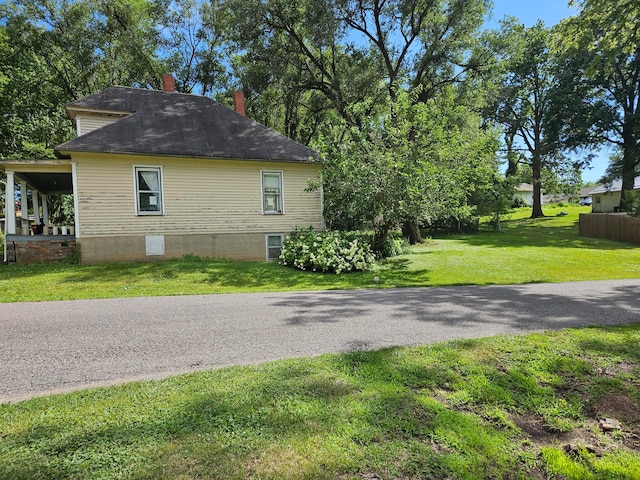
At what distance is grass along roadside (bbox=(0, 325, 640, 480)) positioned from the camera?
91.6 inches

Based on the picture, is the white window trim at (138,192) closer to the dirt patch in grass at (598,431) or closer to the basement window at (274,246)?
the basement window at (274,246)

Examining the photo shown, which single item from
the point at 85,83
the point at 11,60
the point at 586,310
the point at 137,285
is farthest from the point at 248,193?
the point at 11,60

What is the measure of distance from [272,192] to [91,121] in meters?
7.80

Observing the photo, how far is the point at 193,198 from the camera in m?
13.5

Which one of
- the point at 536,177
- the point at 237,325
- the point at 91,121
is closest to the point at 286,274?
the point at 237,325

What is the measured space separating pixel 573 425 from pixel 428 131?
11.7 metres

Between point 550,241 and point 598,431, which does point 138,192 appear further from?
point 550,241

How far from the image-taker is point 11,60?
Answer: 21.7 metres

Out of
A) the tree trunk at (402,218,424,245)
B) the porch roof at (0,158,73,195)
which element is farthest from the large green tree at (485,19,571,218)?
the porch roof at (0,158,73,195)

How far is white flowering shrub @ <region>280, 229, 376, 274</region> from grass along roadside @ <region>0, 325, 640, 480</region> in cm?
769

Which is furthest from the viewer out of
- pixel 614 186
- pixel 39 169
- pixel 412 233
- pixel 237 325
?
pixel 614 186

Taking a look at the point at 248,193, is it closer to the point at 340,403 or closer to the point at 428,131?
the point at 428,131

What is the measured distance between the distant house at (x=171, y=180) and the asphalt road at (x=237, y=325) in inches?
228

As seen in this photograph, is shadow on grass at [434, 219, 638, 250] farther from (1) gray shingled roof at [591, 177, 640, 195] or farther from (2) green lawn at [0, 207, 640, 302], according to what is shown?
(1) gray shingled roof at [591, 177, 640, 195]
